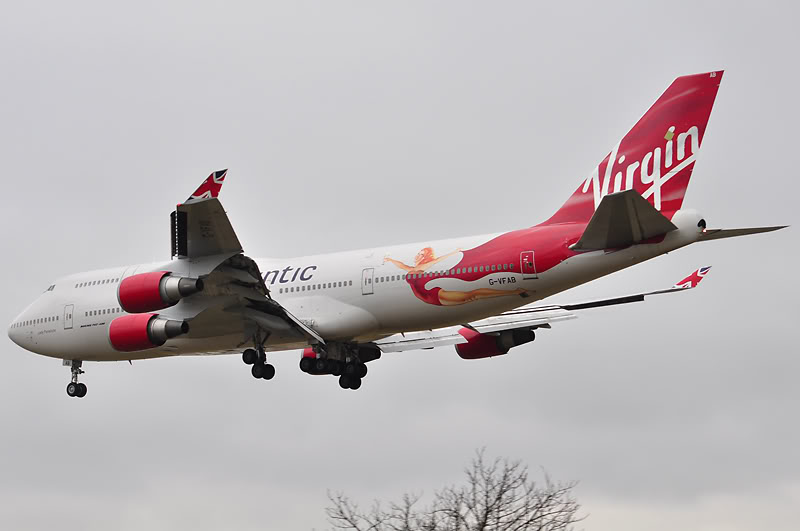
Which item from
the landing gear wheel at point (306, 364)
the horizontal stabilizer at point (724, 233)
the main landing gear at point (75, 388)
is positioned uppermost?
the main landing gear at point (75, 388)

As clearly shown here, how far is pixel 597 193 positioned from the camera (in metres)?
33.9

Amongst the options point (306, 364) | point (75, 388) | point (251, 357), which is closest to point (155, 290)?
point (251, 357)

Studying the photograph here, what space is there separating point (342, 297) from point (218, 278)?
3748mm

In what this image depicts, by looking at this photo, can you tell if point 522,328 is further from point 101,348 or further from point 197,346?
point 101,348

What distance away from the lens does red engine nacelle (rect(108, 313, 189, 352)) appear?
3484 centimetres

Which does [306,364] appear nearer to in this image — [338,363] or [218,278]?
[338,363]

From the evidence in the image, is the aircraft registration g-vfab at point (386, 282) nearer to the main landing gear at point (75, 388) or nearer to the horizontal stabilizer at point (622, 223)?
the horizontal stabilizer at point (622, 223)

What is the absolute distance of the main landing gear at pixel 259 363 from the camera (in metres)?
35.7

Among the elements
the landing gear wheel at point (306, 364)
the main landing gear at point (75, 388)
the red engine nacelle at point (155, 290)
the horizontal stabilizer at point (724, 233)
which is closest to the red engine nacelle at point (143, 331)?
the red engine nacelle at point (155, 290)

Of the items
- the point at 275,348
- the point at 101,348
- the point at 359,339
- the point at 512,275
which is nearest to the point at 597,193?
the point at 512,275

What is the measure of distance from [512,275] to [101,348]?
13.2 m

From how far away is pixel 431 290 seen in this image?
112 ft

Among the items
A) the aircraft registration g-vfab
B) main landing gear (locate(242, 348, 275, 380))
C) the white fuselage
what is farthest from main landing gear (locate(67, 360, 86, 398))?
main landing gear (locate(242, 348, 275, 380))

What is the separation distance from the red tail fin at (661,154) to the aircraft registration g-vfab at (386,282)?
0.04 meters
